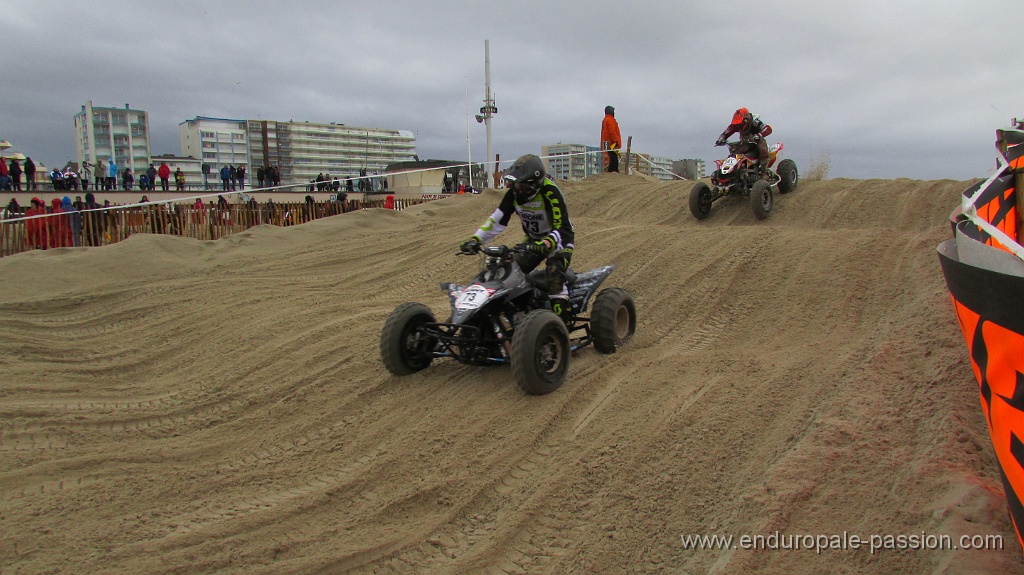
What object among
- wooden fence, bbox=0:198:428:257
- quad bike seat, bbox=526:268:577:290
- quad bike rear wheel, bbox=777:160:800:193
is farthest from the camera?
quad bike rear wheel, bbox=777:160:800:193

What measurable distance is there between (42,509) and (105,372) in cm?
319

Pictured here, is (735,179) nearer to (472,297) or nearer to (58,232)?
(472,297)

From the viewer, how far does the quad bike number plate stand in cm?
497

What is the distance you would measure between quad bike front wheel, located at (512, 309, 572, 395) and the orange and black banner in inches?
115

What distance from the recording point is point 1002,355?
81.2 inches

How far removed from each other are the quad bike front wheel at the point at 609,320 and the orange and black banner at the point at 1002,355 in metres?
3.70

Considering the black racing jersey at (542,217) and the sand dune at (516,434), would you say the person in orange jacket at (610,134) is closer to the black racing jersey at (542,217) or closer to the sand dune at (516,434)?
the sand dune at (516,434)

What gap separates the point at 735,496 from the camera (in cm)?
335

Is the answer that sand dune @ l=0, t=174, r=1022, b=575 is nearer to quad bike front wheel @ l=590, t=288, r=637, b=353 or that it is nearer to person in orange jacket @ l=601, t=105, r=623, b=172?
quad bike front wheel @ l=590, t=288, r=637, b=353

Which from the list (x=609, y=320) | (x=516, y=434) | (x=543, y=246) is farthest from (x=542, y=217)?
(x=516, y=434)

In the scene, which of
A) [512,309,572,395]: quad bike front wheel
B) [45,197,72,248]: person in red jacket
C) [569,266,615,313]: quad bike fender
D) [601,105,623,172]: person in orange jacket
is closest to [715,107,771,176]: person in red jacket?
[601,105,623,172]: person in orange jacket

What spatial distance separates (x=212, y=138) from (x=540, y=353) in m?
49.1

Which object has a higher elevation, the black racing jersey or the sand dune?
the black racing jersey

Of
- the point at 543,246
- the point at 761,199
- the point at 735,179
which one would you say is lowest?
the point at 543,246
